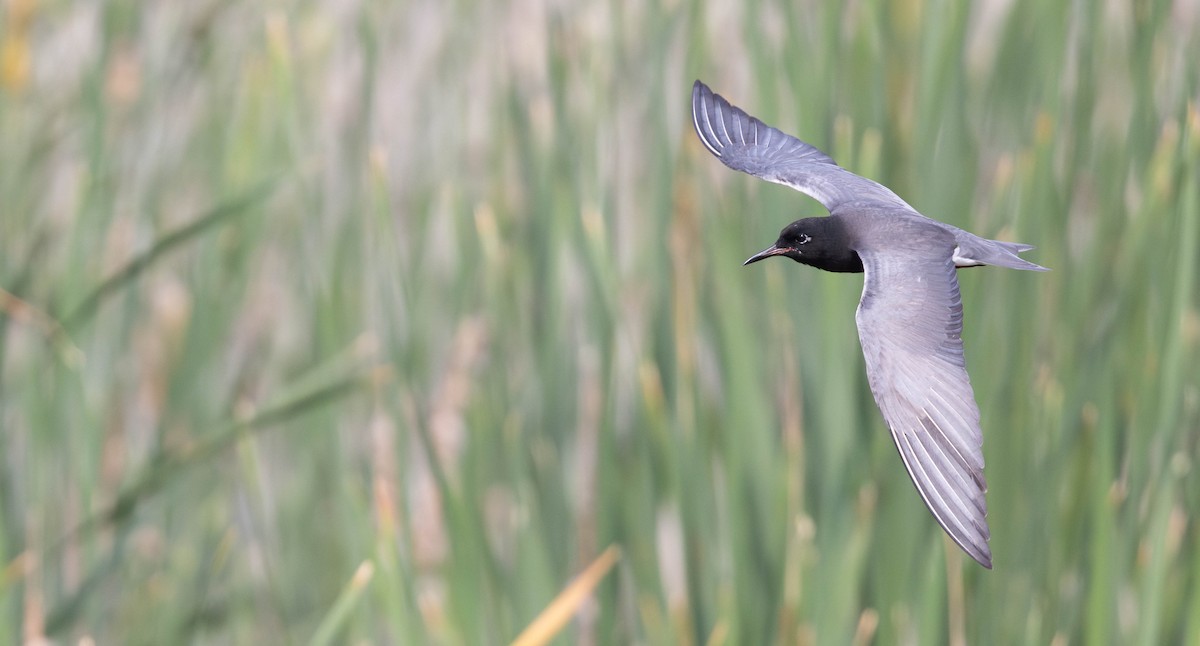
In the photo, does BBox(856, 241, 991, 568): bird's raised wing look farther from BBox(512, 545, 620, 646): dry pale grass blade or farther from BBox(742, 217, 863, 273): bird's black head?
BBox(512, 545, 620, 646): dry pale grass blade

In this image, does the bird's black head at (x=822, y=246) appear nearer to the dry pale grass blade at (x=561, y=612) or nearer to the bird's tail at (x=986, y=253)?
the bird's tail at (x=986, y=253)

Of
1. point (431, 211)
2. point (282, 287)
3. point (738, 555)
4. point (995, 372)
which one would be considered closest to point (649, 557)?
point (738, 555)

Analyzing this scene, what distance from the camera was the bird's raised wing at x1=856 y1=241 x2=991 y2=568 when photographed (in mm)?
519

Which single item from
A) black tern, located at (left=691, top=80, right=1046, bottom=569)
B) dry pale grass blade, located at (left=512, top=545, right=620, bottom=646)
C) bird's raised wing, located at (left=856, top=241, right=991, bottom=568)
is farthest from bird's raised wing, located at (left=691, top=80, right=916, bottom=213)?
dry pale grass blade, located at (left=512, top=545, right=620, bottom=646)

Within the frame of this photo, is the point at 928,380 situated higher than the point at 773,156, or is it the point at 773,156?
the point at 773,156

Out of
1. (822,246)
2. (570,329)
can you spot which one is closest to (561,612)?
(822,246)

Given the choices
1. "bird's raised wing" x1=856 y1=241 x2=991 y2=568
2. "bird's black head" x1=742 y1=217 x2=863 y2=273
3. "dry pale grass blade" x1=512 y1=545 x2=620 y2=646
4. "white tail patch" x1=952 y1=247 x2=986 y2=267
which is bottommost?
"dry pale grass blade" x1=512 y1=545 x2=620 y2=646

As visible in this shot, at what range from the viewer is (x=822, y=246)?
76 cm

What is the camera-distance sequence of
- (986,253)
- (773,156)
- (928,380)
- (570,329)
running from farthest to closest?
(570,329) < (773,156) < (986,253) < (928,380)

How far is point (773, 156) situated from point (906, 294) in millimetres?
242

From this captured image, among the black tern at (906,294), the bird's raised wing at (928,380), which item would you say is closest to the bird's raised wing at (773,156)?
the black tern at (906,294)

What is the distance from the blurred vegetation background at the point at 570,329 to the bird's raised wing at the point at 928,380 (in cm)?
17

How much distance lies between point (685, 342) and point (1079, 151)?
30 centimetres

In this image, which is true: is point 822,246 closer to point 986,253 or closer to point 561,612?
point 986,253
